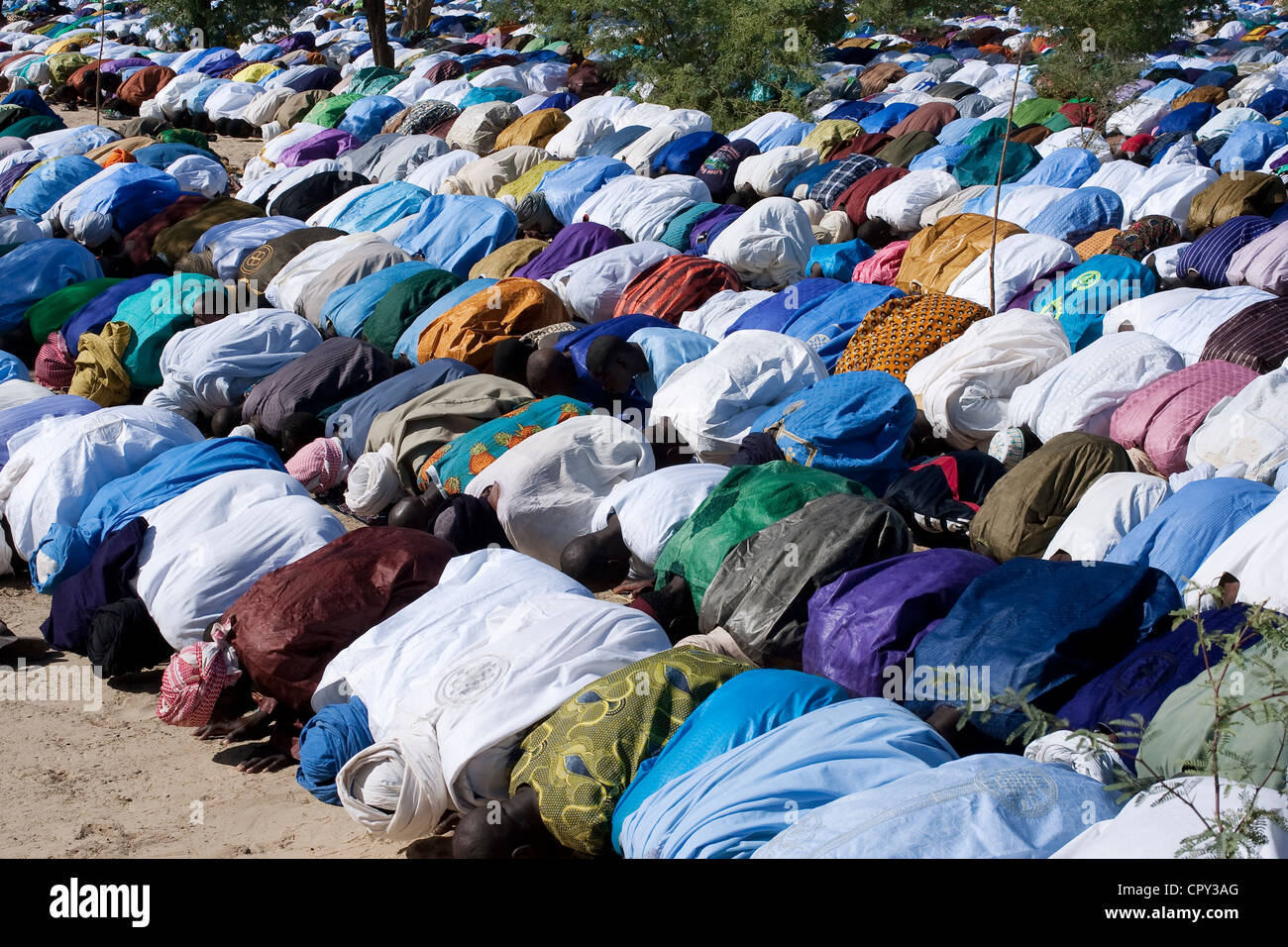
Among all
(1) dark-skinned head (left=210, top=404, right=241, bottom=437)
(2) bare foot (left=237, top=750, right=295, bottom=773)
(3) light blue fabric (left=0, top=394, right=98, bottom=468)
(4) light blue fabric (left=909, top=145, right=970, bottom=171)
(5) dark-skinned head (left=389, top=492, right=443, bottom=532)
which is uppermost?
(4) light blue fabric (left=909, top=145, right=970, bottom=171)

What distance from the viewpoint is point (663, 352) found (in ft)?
23.3

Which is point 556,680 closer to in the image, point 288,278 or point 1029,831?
point 1029,831

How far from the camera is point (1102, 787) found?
309 cm

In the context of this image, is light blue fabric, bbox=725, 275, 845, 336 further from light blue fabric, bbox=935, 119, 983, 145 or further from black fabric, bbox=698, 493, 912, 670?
light blue fabric, bbox=935, 119, 983, 145

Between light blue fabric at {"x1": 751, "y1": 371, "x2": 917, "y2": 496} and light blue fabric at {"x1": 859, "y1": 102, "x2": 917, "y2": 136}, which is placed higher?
light blue fabric at {"x1": 751, "y1": 371, "x2": 917, "y2": 496}

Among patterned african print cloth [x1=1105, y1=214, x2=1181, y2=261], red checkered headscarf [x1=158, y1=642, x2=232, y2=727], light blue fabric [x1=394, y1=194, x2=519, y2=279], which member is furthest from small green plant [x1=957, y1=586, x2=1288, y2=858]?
light blue fabric [x1=394, y1=194, x2=519, y2=279]

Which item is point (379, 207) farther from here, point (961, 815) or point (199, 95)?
point (961, 815)

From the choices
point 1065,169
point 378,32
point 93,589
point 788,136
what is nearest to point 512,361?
point 93,589

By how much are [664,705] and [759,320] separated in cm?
421

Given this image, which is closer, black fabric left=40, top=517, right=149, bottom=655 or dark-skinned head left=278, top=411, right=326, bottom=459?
black fabric left=40, top=517, right=149, bottom=655

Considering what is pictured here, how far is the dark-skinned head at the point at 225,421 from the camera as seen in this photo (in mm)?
7492

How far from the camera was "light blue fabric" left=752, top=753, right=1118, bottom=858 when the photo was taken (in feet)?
9.41

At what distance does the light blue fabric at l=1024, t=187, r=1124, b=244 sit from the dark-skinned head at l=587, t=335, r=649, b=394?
331 centimetres

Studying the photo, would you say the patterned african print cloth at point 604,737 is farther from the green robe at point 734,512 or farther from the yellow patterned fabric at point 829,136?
the yellow patterned fabric at point 829,136
